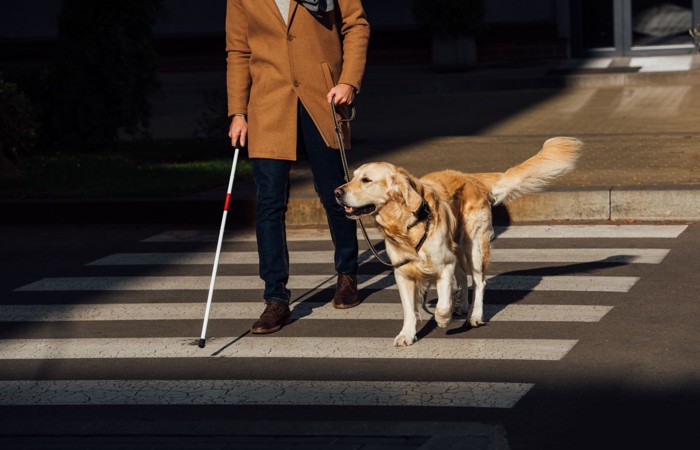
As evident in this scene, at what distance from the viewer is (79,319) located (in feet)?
25.8

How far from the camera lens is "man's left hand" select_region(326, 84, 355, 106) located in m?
7.23

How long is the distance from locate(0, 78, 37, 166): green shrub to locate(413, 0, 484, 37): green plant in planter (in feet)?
46.0

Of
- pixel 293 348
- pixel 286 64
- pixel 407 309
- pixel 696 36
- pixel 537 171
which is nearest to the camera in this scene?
pixel 407 309

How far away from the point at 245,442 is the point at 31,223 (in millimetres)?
7174

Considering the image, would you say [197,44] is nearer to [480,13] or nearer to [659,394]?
[480,13]

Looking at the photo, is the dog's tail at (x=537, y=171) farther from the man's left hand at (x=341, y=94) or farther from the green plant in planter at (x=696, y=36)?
the green plant in planter at (x=696, y=36)

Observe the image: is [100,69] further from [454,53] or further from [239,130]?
[454,53]

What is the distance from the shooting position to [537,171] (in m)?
7.77

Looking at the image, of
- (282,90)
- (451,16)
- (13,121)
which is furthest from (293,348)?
(451,16)

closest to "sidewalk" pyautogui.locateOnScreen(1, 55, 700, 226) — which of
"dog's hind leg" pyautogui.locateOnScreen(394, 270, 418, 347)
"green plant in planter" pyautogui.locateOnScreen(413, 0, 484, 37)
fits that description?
"green plant in planter" pyautogui.locateOnScreen(413, 0, 484, 37)

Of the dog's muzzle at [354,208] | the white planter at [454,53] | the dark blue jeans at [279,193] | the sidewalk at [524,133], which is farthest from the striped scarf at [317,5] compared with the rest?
the white planter at [454,53]

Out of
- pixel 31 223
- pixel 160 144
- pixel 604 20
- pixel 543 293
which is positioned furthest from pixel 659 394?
pixel 604 20

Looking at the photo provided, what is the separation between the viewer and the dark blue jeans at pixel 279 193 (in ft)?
24.1

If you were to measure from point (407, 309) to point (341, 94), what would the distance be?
4.22 feet
